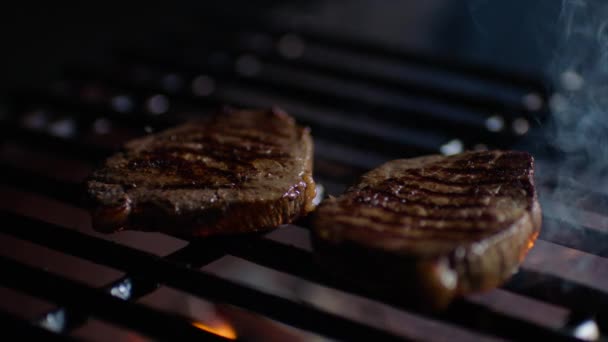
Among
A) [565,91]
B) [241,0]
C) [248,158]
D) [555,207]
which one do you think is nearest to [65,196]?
[248,158]

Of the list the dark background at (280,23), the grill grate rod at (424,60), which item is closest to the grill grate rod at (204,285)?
the grill grate rod at (424,60)

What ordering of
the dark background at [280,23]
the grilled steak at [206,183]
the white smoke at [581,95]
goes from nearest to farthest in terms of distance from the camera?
the grilled steak at [206,183]
the white smoke at [581,95]
the dark background at [280,23]

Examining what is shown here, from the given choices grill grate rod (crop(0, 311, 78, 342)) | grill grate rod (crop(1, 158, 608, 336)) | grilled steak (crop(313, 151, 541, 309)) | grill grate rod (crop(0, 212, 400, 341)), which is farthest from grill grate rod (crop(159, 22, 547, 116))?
grill grate rod (crop(0, 311, 78, 342))

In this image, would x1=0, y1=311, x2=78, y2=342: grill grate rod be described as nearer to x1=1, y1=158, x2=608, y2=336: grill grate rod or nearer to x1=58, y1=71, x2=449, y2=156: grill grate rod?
x1=1, y1=158, x2=608, y2=336: grill grate rod

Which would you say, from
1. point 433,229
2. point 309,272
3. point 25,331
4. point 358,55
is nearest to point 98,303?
point 25,331

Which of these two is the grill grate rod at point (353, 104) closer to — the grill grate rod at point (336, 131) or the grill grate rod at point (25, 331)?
the grill grate rod at point (336, 131)

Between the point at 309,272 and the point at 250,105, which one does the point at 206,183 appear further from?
the point at 250,105

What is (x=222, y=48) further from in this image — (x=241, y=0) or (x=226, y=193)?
(x=226, y=193)
